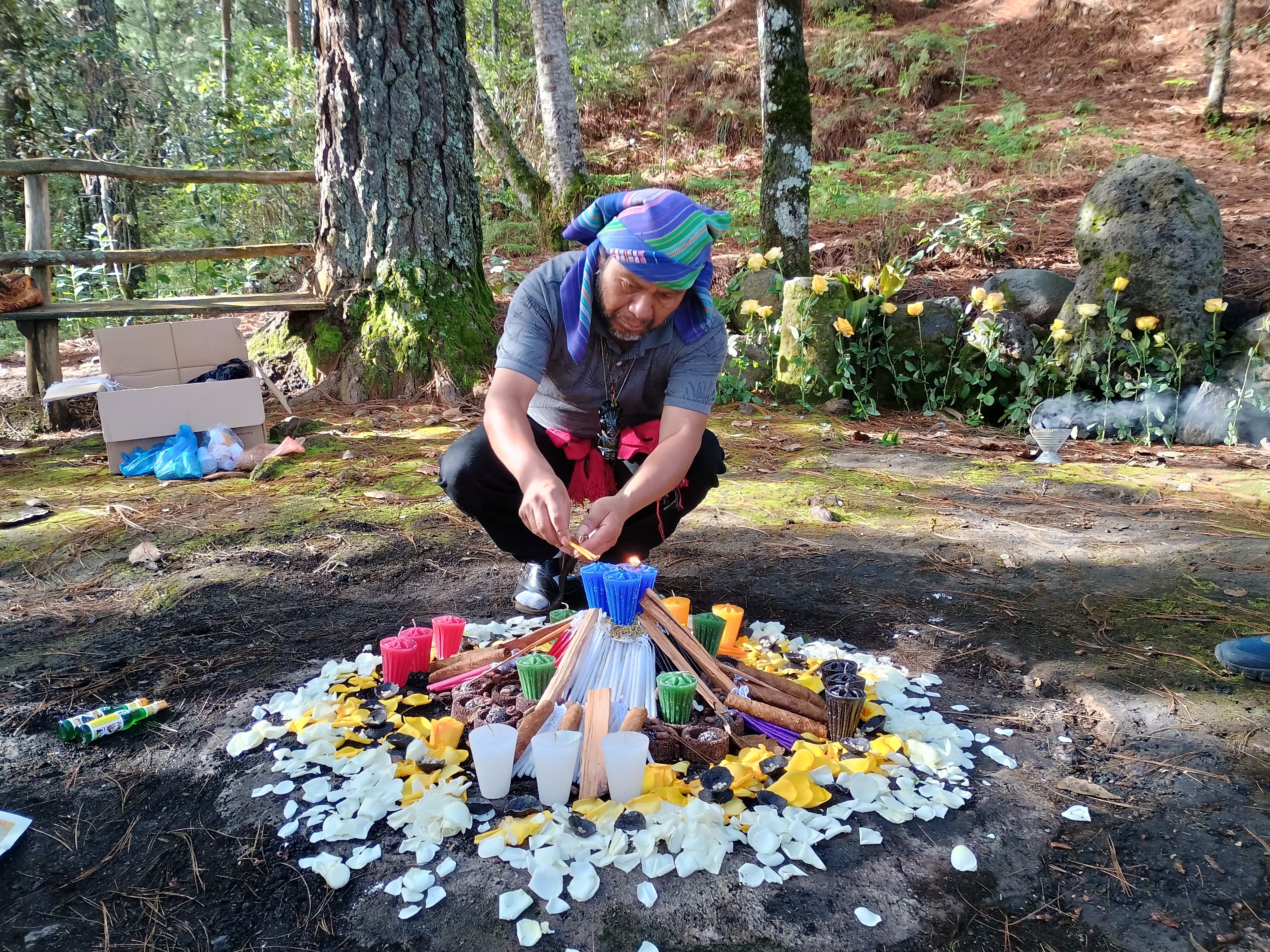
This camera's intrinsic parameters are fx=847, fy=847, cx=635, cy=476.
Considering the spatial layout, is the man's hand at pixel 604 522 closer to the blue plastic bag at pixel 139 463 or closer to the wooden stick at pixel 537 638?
the wooden stick at pixel 537 638

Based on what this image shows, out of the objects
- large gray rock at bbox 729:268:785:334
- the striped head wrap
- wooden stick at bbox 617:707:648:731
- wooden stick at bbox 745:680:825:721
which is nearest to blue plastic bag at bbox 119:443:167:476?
the striped head wrap

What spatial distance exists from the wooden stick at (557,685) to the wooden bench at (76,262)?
4.42m

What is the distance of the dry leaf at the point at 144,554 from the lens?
11.1 ft

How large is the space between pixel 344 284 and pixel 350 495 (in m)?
2.23

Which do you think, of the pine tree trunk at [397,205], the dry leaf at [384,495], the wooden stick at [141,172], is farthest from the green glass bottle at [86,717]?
the wooden stick at [141,172]

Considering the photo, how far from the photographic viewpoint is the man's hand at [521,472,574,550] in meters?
2.28

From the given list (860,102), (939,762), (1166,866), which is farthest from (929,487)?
(860,102)

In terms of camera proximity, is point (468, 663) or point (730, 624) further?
point (730, 624)

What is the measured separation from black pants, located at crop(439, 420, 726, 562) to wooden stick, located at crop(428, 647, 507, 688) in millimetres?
481

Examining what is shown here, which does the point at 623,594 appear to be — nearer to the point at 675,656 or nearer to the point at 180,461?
the point at 675,656

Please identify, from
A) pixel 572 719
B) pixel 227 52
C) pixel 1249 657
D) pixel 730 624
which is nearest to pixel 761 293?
pixel 730 624

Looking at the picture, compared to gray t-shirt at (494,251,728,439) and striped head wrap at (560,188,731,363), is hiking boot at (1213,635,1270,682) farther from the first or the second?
striped head wrap at (560,188,731,363)

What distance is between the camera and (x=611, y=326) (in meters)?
2.61

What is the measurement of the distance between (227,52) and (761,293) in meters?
12.4
